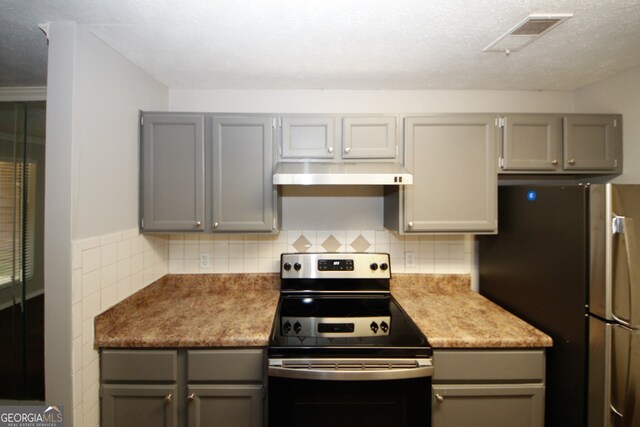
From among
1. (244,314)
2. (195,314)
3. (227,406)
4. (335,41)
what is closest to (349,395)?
(227,406)

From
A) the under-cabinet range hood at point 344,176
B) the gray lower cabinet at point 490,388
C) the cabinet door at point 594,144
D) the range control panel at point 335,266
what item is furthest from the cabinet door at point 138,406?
the cabinet door at point 594,144

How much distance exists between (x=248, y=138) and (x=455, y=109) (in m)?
1.51

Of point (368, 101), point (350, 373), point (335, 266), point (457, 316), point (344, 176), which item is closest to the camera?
point (350, 373)

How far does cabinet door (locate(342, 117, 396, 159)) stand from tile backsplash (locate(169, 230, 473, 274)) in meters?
0.63

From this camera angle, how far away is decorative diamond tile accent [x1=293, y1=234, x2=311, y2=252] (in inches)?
87.0

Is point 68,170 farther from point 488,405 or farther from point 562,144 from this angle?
point 562,144

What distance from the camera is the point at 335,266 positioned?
2055 millimetres

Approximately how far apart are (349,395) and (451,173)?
1377mm

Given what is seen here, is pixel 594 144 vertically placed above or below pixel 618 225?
above

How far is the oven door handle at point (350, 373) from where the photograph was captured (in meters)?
1.34

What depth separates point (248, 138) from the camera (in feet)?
6.06

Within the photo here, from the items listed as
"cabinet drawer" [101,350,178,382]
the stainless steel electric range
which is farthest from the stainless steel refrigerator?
"cabinet drawer" [101,350,178,382]

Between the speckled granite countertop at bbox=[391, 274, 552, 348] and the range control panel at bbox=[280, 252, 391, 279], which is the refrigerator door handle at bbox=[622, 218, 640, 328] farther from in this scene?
the range control panel at bbox=[280, 252, 391, 279]

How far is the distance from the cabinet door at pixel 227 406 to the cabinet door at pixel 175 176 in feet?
2.97
